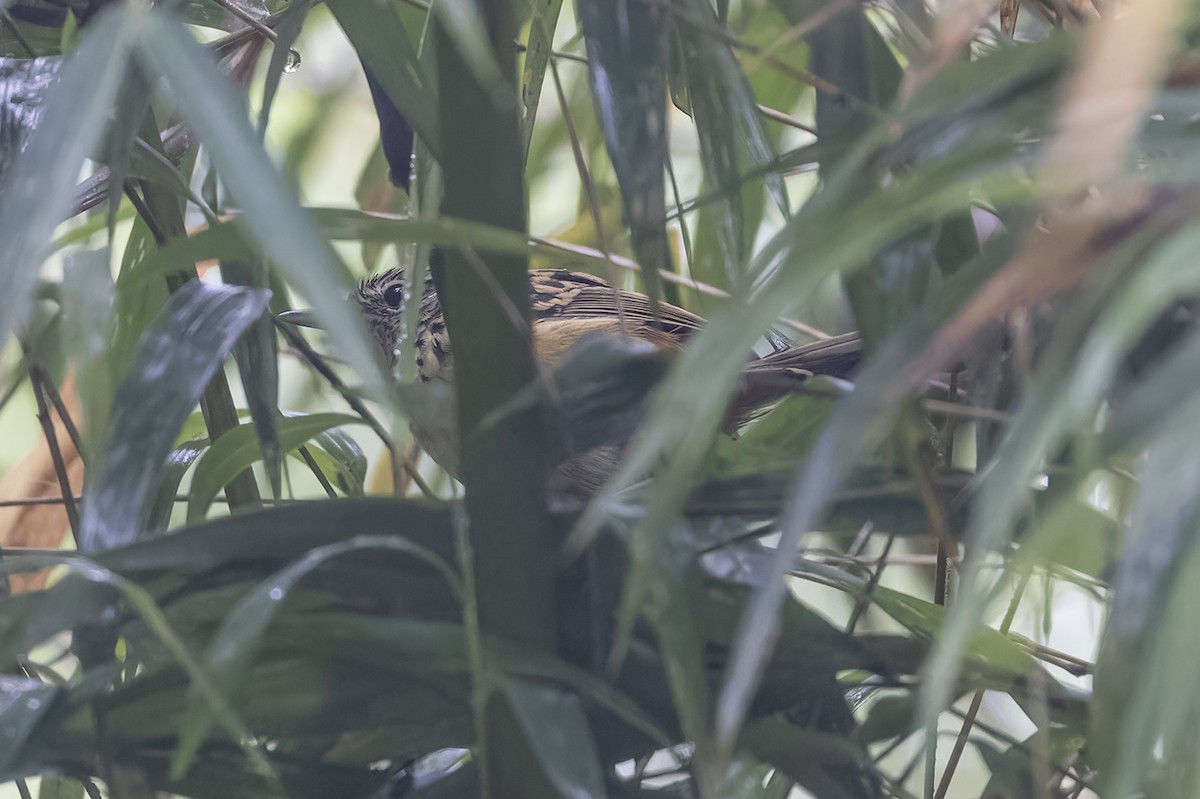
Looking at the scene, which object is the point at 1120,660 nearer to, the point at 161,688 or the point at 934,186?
the point at 934,186

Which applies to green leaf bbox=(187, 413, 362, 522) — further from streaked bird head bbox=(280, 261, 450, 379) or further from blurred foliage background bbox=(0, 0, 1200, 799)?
streaked bird head bbox=(280, 261, 450, 379)

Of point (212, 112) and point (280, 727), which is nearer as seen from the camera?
point (212, 112)

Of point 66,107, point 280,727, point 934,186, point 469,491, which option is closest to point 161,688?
point 280,727

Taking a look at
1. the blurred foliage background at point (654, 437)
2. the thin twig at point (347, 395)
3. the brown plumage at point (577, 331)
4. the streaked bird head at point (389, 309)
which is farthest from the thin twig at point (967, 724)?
the streaked bird head at point (389, 309)

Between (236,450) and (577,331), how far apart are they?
0.58 m

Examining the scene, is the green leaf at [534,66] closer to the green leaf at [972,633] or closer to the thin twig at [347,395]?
the thin twig at [347,395]

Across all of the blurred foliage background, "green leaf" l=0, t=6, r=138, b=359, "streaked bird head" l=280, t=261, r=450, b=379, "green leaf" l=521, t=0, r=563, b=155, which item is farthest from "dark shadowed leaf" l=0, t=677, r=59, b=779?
"streaked bird head" l=280, t=261, r=450, b=379

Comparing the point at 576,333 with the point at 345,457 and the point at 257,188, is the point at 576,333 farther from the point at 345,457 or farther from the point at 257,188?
the point at 257,188

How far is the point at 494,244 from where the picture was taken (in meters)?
0.38

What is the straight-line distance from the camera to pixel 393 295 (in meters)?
1.30

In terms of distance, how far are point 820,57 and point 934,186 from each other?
0.51 ft

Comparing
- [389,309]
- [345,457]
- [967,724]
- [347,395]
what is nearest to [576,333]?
[389,309]

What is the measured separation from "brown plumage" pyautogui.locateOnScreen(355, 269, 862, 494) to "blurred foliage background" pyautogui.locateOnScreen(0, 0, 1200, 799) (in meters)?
0.07

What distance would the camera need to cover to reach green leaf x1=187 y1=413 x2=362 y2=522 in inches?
23.1
